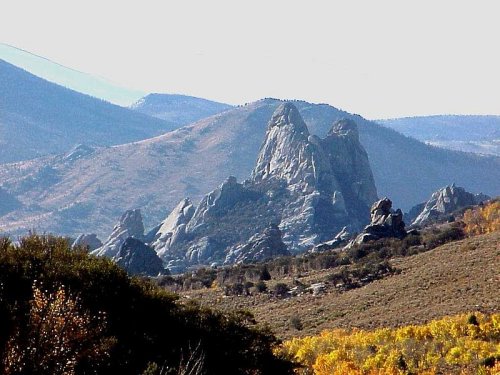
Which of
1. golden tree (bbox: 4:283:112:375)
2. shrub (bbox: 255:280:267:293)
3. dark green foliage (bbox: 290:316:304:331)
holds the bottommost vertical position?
shrub (bbox: 255:280:267:293)

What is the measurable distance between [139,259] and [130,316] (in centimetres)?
8640

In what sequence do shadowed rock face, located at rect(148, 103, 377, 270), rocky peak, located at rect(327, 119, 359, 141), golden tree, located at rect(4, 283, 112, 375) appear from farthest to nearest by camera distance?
rocky peak, located at rect(327, 119, 359, 141), shadowed rock face, located at rect(148, 103, 377, 270), golden tree, located at rect(4, 283, 112, 375)

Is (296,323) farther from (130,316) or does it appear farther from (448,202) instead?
(448,202)

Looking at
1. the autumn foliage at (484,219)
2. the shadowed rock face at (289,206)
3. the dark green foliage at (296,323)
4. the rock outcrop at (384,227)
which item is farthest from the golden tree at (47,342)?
the shadowed rock face at (289,206)

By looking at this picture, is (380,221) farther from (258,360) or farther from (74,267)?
(74,267)

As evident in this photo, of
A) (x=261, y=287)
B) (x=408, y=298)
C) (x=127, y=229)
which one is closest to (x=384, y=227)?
(x=261, y=287)

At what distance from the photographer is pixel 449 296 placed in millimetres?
38438

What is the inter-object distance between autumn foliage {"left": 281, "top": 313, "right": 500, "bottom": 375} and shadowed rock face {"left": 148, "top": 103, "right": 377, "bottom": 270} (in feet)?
363

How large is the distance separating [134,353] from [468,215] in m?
93.7

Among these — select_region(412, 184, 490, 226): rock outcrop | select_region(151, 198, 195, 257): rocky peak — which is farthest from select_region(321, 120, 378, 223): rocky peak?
select_region(151, 198, 195, 257): rocky peak

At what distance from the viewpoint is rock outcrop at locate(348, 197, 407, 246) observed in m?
86.1

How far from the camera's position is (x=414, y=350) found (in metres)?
25.9

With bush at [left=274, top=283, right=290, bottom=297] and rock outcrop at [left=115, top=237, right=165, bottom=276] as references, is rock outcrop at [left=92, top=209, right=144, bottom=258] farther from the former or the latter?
bush at [left=274, top=283, right=290, bottom=297]

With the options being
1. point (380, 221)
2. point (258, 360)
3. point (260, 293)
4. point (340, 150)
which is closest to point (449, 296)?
point (258, 360)
